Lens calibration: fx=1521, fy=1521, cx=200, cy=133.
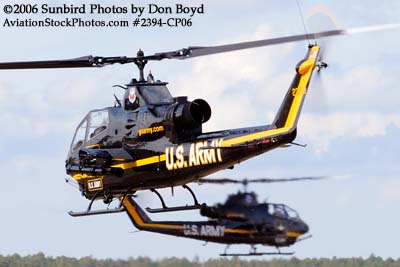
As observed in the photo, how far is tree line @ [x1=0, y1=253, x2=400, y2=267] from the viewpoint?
39219 mm

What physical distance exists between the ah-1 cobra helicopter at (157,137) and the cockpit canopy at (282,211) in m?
2.15

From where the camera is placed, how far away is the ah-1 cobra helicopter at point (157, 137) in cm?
3081

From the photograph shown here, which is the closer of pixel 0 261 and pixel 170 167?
pixel 170 167

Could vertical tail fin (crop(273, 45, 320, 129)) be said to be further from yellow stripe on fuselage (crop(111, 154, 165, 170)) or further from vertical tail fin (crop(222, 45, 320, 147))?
yellow stripe on fuselage (crop(111, 154, 165, 170))

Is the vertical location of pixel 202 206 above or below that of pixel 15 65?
below

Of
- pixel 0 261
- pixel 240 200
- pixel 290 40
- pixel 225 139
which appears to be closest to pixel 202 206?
pixel 240 200

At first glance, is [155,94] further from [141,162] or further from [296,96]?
[296,96]

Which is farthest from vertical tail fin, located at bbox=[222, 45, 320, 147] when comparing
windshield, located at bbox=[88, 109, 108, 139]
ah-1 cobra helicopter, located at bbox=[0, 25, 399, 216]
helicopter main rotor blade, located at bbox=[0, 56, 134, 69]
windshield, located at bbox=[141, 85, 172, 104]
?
windshield, located at bbox=[88, 109, 108, 139]

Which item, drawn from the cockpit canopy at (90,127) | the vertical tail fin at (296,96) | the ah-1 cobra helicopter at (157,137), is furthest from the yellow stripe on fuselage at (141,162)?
the vertical tail fin at (296,96)

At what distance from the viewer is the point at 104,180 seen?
112 ft

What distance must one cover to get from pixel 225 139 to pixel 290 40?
2496 mm

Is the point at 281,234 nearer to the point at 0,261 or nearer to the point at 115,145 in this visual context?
the point at 115,145

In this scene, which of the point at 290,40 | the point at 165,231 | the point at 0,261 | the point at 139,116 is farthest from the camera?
the point at 0,261

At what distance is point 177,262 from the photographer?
39.0 m
